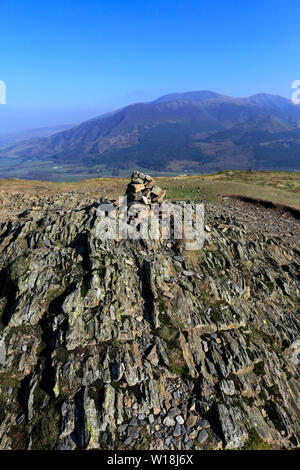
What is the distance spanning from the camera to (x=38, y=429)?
11617 mm

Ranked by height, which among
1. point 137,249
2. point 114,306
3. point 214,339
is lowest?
point 214,339

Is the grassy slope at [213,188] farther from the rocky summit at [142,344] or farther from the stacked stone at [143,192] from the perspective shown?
the rocky summit at [142,344]

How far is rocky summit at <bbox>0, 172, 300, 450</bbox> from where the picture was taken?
39.3 ft

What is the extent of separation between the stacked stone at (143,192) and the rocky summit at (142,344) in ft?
16.5

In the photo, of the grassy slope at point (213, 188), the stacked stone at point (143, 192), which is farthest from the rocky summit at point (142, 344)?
the grassy slope at point (213, 188)

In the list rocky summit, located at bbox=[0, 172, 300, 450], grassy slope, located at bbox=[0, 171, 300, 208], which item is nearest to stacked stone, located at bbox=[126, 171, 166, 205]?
rocky summit, located at bbox=[0, 172, 300, 450]

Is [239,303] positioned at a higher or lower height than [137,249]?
lower

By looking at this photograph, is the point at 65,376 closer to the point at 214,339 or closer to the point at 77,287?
the point at 77,287

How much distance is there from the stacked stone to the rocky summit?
5.03 metres

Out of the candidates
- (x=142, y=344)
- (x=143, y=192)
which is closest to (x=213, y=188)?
(x=143, y=192)

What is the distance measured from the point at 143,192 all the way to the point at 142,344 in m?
16.7

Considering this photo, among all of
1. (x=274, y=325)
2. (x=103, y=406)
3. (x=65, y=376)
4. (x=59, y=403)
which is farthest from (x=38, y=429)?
(x=274, y=325)

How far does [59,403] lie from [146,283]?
9455 mm

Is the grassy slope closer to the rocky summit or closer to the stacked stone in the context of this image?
the stacked stone
